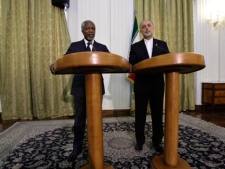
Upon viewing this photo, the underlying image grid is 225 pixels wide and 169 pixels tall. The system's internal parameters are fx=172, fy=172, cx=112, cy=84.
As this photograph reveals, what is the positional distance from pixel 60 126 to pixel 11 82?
132 centimetres

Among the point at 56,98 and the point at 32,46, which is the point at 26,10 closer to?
the point at 32,46

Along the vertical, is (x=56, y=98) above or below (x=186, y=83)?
below

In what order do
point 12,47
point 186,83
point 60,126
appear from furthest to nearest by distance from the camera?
1. point 186,83
2. point 12,47
3. point 60,126

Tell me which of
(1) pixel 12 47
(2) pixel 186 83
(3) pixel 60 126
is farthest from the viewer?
(2) pixel 186 83

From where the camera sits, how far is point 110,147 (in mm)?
1741

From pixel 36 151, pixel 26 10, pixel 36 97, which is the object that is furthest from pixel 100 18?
pixel 36 151

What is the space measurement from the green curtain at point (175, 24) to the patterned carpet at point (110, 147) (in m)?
1.23

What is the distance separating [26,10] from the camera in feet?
Answer: 10.0

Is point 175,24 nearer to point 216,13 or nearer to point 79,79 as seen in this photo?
point 216,13

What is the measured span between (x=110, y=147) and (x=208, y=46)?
3.29 meters

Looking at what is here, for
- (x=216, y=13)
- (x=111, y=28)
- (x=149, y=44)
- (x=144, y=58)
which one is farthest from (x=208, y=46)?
(x=144, y=58)

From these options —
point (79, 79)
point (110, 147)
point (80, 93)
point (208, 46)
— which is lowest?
point (110, 147)

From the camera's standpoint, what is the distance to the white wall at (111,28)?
10.5 ft

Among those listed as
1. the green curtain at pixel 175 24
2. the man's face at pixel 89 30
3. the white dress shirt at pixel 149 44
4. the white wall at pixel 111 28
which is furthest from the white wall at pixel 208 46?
the man's face at pixel 89 30
